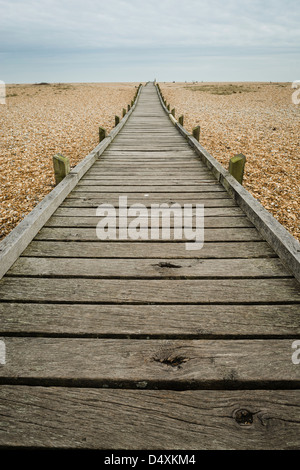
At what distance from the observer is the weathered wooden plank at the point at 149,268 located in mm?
2471

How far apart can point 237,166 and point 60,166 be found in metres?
2.66

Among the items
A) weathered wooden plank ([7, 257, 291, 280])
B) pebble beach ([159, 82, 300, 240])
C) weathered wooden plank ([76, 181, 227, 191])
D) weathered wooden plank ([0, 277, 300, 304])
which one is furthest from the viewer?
pebble beach ([159, 82, 300, 240])

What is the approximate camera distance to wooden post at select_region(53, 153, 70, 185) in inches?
169

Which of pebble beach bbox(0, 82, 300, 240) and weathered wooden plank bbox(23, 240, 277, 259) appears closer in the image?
weathered wooden plank bbox(23, 240, 277, 259)

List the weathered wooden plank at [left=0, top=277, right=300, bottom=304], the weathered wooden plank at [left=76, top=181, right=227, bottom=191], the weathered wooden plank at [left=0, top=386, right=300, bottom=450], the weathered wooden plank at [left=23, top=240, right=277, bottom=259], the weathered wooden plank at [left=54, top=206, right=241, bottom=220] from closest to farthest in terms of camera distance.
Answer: the weathered wooden plank at [left=0, top=386, right=300, bottom=450]
the weathered wooden plank at [left=0, top=277, right=300, bottom=304]
the weathered wooden plank at [left=23, top=240, right=277, bottom=259]
the weathered wooden plank at [left=54, top=206, right=241, bottom=220]
the weathered wooden plank at [left=76, top=181, right=227, bottom=191]

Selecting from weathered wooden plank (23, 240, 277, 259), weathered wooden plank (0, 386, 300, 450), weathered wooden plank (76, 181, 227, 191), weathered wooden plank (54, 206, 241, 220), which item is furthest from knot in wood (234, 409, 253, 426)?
weathered wooden plank (76, 181, 227, 191)

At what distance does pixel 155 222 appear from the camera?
3.43 m

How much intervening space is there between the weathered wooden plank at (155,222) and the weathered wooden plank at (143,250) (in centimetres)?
41

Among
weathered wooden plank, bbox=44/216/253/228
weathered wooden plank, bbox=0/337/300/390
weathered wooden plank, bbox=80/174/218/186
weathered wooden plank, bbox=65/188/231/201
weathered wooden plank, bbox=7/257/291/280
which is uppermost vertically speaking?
weathered wooden plank, bbox=80/174/218/186

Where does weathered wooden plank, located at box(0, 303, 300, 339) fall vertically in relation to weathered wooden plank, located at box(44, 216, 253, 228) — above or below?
below

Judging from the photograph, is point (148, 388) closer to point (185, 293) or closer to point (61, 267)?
point (185, 293)

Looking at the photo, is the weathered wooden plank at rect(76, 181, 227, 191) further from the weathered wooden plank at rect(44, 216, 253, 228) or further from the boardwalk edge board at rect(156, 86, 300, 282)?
the weathered wooden plank at rect(44, 216, 253, 228)

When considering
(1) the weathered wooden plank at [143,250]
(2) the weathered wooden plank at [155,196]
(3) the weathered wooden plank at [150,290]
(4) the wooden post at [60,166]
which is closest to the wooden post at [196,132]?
(2) the weathered wooden plank at [155,196]

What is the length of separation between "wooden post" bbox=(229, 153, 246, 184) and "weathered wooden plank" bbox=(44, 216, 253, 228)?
115 centimetres
